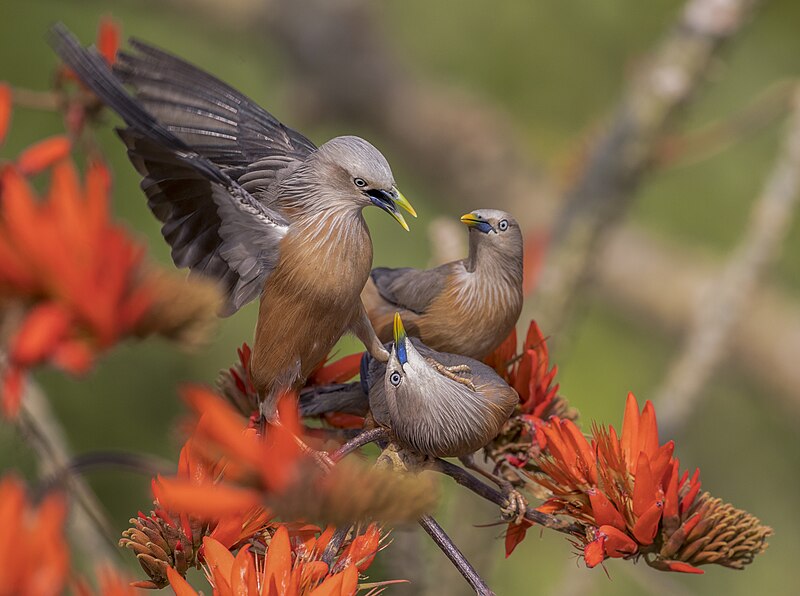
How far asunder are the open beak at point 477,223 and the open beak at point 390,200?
0.26ft

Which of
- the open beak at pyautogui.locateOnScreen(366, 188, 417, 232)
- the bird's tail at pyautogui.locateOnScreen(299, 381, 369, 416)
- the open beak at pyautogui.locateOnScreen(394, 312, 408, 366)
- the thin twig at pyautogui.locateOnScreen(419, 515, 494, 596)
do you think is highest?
the open beak at pyautogui.locateOnScreen(366, 188, 417, 232)

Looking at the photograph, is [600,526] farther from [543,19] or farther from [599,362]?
[543,19]

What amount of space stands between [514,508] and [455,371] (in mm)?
84

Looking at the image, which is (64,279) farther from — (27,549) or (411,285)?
(411,285)

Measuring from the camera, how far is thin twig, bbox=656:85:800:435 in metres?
1.34

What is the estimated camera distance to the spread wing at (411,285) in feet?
2.27

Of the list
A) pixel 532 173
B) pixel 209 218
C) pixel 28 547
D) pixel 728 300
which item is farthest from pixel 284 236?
pixel 532 173

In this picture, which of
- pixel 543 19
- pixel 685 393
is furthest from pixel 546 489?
pixel 543 19

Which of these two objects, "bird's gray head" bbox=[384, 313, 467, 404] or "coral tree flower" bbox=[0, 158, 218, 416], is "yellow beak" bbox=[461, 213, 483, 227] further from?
"coral tree flower" bbox=[0, 158, 218, 416]

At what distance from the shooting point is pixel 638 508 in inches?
22.3

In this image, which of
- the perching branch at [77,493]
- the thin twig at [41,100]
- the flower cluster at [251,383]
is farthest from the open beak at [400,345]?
the thin twig at [41,100]

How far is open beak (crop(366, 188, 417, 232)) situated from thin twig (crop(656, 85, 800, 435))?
845 millimetres

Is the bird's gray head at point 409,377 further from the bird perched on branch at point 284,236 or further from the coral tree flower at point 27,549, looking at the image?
the coral tree flower at point 27,549

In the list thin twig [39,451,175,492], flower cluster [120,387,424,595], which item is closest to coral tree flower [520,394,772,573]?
flower cluster [120,387,424,595]
